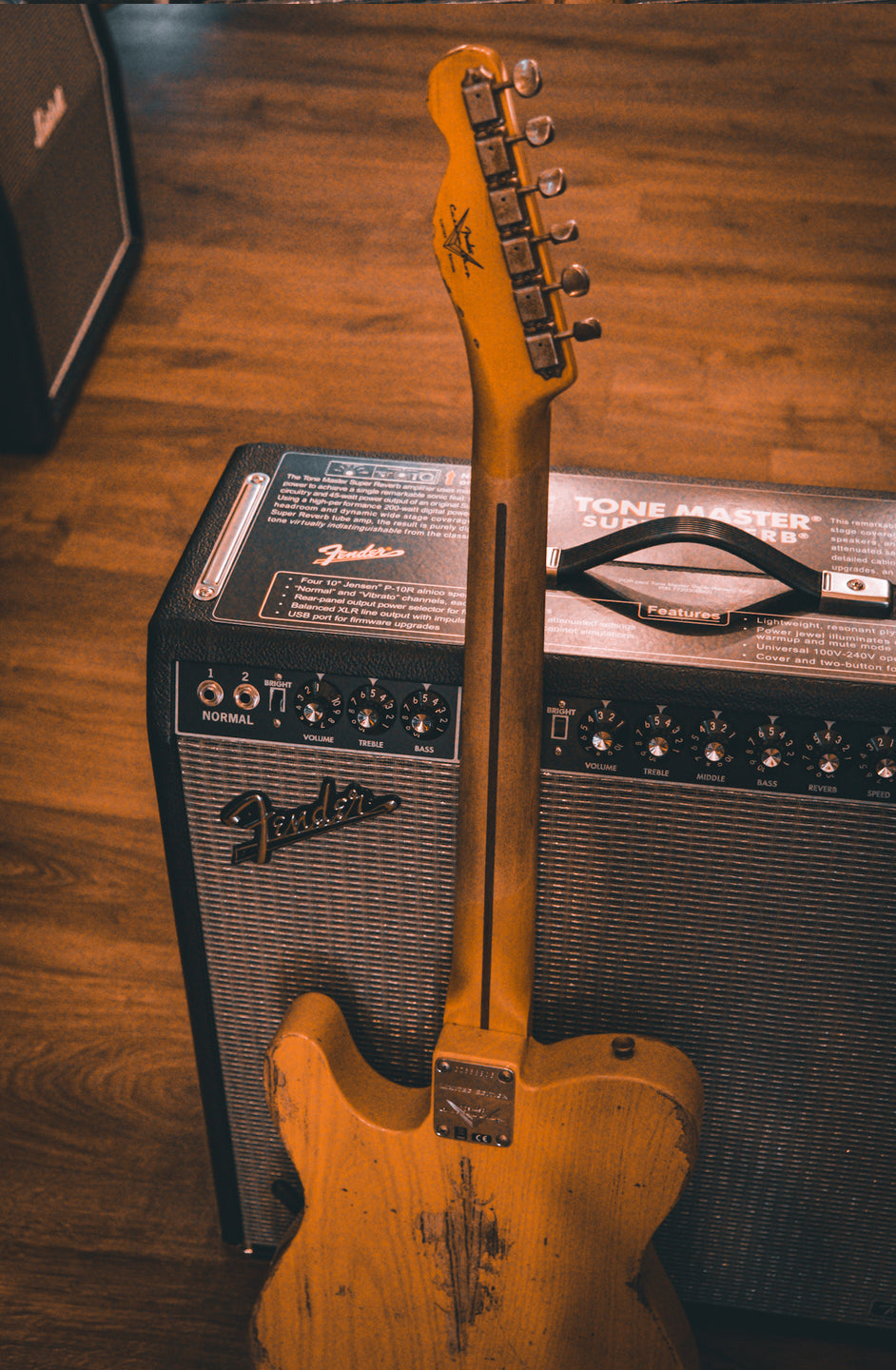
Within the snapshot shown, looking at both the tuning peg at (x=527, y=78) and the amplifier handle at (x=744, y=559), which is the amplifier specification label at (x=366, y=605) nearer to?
the amplifier handle at (x=744, y=559)

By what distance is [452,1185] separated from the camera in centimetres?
101

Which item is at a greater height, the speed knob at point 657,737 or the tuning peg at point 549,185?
the tuning peg at point 549,185

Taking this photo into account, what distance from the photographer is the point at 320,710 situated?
96 centimetres

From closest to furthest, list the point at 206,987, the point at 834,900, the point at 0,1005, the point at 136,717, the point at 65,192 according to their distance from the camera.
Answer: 1. the point at 834,900
2. the point at 206,987
3. the point at 0,1005
4. the point at 136,717
5. the point at 65,192

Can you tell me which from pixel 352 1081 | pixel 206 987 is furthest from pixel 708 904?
pixel 206 987

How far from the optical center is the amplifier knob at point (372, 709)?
952 millimetres

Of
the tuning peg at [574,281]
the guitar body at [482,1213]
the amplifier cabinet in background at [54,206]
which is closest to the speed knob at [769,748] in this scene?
the guitar body at [482,1213]

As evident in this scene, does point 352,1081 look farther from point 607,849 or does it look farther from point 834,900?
point 834,900

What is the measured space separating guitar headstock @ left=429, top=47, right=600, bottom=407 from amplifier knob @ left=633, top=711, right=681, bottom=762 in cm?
24

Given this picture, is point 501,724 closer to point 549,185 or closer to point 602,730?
point 602,730

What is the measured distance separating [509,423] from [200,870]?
457mm

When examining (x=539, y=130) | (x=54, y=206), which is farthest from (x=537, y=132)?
(x=54, y=206)

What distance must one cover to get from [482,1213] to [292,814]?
332mm

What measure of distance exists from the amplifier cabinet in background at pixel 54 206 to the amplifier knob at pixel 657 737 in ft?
5.60
